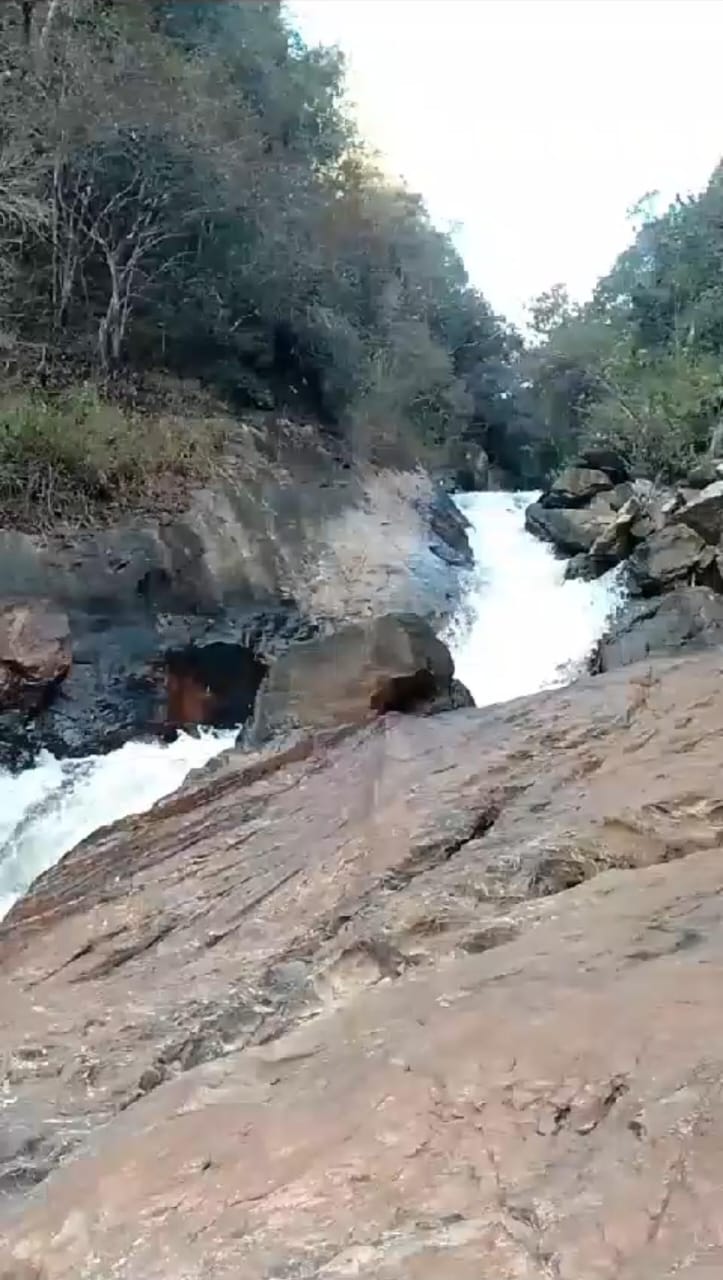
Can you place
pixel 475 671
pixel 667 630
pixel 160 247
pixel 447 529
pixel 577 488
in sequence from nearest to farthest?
1. pixel 667 630
2. pixel 475 671
3. pixel 160 247
4. pixel 447 529
5. pixel 577 488

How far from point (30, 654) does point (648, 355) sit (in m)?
13.9

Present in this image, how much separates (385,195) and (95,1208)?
20.2 meters

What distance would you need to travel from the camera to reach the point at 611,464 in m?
15.1

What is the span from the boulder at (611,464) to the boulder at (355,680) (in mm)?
9989

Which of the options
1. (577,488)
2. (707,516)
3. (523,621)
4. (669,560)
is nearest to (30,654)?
(523,621)

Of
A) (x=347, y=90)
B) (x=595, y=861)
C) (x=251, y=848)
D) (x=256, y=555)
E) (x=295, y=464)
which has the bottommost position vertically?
(x=595, y=861)

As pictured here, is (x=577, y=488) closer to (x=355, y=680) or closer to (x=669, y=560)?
(x=669, y=560)

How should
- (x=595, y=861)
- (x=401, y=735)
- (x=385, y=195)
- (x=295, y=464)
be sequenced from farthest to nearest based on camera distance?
(x=385, y=195) < (x=295, y=464) < (x=401, y=735) < (x=595, y=861)

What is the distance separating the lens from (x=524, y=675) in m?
9.34

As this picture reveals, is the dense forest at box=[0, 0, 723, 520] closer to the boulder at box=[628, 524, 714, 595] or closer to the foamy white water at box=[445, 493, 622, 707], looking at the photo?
the foamy white water at box=[445, 493, 622, 707]

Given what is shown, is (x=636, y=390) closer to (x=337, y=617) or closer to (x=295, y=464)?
(x=295, y=464)

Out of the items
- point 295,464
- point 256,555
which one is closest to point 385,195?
point 295,464

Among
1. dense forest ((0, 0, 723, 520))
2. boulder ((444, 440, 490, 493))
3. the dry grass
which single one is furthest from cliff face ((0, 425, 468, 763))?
boulder ((444, 440, 490, 493))

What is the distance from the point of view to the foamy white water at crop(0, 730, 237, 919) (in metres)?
5.83
